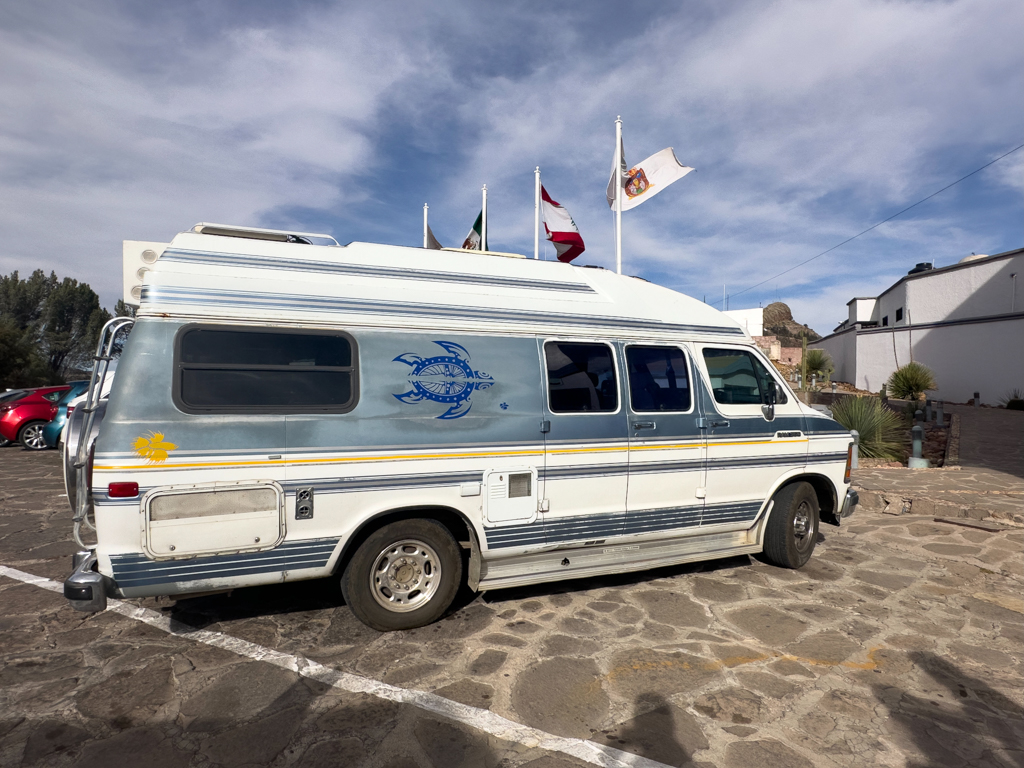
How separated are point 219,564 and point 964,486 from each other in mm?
10538

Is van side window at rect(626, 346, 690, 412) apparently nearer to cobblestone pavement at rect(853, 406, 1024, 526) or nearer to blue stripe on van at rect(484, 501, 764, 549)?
blue stripe on van at rect(484, 501, 764, 549)

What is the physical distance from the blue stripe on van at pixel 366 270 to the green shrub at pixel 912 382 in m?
23.4

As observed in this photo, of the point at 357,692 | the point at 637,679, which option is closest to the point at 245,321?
the point at 357,692

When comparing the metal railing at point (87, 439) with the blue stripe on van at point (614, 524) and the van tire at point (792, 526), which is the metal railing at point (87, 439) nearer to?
the blue stripe on van at point (614, 524)

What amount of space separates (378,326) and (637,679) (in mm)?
2812

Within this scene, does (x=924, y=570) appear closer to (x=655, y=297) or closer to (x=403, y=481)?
(x=655, y=297)

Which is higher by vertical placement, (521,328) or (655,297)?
(655,297)

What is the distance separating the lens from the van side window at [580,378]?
4.72 meters

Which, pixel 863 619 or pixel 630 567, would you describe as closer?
pixel 863 619

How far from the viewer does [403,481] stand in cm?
410

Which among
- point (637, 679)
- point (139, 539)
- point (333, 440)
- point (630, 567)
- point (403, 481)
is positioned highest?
point (333, 440)

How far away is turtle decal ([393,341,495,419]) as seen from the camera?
4.25 metres

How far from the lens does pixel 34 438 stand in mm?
13945

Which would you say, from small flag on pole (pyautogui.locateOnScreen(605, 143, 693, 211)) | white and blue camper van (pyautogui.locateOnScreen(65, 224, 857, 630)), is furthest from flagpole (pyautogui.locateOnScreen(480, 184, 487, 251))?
white and blue camper van (pyautogui.locateOnScreen(65, 224, 857, 630))
